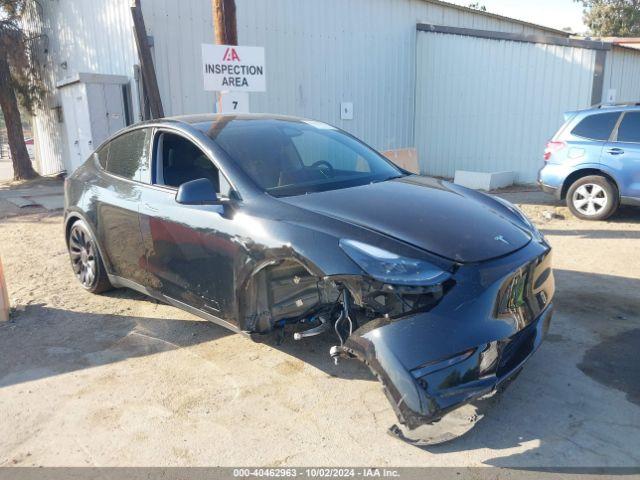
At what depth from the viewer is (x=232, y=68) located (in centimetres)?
689

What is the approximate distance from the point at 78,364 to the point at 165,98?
25.6ft

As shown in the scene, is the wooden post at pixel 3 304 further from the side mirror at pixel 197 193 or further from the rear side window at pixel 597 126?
the rear side window at pixel 597 126

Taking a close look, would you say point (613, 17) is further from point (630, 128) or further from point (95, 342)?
point (95, 342)

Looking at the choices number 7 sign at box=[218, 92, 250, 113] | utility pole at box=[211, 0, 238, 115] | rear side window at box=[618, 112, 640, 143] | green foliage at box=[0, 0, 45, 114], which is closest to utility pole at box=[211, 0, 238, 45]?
utility pole at box=[211, 0, 238, 115]

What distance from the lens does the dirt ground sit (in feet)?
9.09

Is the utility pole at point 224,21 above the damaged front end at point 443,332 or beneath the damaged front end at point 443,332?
above

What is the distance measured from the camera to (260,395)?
334 centimetres

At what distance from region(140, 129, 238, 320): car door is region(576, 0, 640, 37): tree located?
128ft

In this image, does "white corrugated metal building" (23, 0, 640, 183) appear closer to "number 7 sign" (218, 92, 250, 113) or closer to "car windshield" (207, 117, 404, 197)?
"number 7 sign" (218, 92, 250, 113)

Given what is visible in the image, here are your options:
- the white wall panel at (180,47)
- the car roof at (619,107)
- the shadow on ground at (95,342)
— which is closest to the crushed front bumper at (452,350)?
the shadow on ground at (95,342)

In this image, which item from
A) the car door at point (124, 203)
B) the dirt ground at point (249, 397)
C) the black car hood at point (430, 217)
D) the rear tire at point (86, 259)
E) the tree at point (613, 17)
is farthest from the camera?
the tree at point (613, 17)

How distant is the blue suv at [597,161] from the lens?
299 inches

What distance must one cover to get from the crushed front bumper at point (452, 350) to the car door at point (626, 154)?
5709 millimetres

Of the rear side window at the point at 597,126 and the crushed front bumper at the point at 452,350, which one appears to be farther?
the rear side window at the point at 597,126
